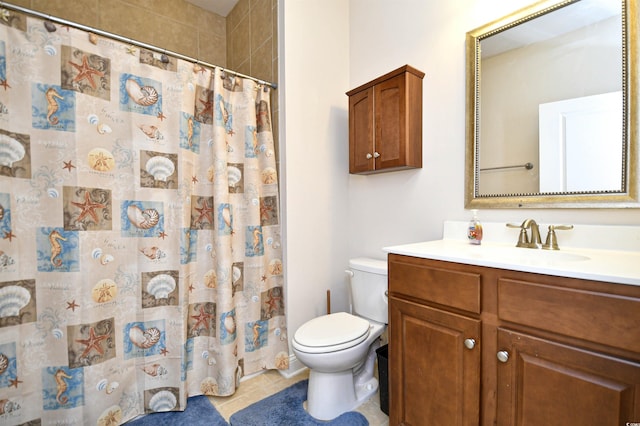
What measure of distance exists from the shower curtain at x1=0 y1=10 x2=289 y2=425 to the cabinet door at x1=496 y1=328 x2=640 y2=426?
132 cm

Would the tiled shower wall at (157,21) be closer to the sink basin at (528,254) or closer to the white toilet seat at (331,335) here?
the white toilet seat at (331,335)

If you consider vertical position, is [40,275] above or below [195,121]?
below

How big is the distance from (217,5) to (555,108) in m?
2.58

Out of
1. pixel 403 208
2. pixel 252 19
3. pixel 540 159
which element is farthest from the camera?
pixel 252 19

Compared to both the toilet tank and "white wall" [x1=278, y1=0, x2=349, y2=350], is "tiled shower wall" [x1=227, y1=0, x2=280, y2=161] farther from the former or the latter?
the toilet tank

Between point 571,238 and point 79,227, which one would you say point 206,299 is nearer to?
point 79,227

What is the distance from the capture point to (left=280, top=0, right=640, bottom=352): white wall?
61.9 inches

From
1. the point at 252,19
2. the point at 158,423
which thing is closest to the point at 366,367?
the point at 158,423

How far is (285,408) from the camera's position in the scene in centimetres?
155

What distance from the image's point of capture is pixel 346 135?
2.16m

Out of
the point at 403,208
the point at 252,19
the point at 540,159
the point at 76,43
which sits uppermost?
the point at 252,19

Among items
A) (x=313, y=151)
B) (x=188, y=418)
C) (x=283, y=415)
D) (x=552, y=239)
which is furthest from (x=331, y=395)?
(x=313, y=151)

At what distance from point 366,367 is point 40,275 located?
5.70ft

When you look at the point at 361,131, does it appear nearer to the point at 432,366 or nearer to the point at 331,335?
the point at 331,335
